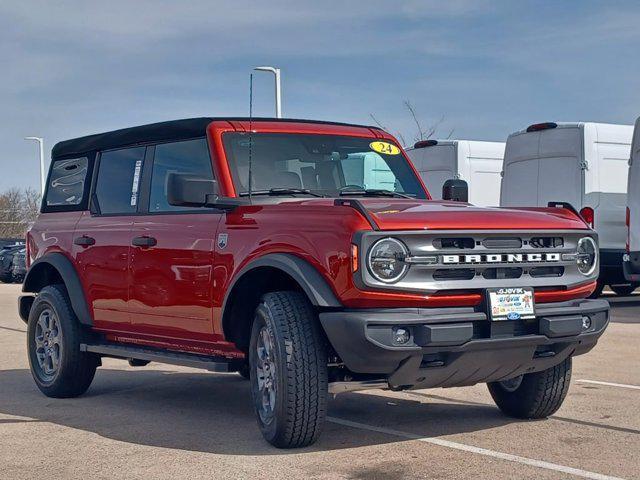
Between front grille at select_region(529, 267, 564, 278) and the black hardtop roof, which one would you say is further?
the black hardtop roof

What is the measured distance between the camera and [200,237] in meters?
6.97

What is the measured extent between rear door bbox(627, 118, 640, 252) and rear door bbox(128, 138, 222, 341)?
8.38m

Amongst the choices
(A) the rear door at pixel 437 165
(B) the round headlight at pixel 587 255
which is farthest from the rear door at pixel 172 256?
(A) the rear door at pixel 437 165

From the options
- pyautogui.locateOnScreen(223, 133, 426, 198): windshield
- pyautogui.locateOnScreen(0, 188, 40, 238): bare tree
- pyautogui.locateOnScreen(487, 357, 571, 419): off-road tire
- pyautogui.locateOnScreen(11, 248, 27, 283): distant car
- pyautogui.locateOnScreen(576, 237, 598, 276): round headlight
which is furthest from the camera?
pyautogui.locateOnScreen(0, 188, 40, 238): bare tree

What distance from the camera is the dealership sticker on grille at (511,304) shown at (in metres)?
5.90

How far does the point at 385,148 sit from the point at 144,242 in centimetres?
192

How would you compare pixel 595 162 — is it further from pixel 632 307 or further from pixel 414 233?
pixel 414 233

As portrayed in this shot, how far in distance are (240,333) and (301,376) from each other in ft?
3.21

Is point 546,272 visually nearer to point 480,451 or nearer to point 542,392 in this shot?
point 542,392

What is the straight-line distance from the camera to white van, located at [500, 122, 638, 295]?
50.5ft

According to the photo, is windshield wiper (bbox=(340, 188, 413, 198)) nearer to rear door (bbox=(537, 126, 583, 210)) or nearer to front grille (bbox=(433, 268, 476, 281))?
front grille (bbox=(433, 268, 476, 281))

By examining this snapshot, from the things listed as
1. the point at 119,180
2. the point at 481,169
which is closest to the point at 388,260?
the point at 119,180

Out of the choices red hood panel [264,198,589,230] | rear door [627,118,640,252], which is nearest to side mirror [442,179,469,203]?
red hood panel [264,198,589,230]

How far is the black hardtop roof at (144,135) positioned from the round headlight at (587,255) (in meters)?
2.20
